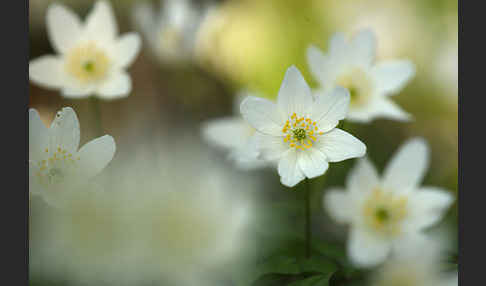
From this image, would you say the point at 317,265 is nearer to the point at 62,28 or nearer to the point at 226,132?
the point at 226,132

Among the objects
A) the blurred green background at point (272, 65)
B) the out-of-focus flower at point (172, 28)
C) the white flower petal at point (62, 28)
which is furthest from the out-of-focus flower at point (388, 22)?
the white flower petal at point (62, 28)

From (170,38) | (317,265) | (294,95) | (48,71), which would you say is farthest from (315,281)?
(170,38)

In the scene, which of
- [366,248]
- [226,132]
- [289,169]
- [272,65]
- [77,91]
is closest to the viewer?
[289,169]

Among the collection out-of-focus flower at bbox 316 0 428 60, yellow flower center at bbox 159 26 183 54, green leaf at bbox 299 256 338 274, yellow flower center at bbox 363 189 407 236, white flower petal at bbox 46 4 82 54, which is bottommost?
green leaf at bbox 299 256 338 274

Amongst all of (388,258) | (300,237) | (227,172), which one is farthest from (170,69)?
(388,258)

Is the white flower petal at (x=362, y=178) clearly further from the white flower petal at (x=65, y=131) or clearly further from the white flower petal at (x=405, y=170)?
the white flower petal at (x=65, y=131)

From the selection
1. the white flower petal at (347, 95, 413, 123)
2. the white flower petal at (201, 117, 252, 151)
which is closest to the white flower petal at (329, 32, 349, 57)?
the white flower petal at (347, 95, 413, 123)

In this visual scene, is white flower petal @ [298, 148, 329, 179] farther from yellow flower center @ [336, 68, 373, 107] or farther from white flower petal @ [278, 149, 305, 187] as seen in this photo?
yellow flower center @ [336, 68, 373, 107]
